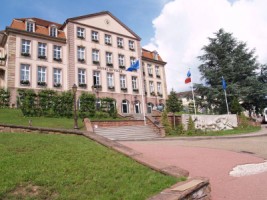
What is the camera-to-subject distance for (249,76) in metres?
35.6

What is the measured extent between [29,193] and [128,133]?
15.3 m

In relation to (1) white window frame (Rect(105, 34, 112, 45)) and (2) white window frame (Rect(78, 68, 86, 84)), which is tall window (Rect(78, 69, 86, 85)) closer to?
(2) white window frame (Rect(78, 68, 86, 84))

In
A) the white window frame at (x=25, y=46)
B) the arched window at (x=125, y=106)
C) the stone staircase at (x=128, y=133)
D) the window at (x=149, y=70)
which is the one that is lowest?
the stone staircase at (x=128, y=133)

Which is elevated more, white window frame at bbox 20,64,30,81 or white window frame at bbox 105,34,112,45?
white window frame at bbox 105,34,112,45

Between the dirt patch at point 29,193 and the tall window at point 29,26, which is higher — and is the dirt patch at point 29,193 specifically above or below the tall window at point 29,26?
below

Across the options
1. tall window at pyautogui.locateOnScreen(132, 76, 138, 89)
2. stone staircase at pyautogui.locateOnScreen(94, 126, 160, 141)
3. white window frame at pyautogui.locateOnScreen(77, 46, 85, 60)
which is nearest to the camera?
stone staircase at pyautogui.locateOnScreen(94, 126, 160, 141)

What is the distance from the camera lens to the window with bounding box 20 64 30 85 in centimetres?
3143

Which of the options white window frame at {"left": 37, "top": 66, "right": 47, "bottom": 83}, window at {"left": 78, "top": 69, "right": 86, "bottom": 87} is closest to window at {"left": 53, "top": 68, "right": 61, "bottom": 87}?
white window frame at {"left": 37, "top": 66, "right": 47, "bottom": 83}

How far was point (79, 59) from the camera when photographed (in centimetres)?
3625

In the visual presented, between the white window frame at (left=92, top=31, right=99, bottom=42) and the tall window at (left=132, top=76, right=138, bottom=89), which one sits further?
the tall window at (left=132, top=76, right=138, bottom=89)

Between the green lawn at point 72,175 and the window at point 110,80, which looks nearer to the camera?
the green lawn at point 72,175

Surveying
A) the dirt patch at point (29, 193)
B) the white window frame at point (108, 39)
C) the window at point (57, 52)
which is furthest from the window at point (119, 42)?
the dirt patch at point (29, 193)

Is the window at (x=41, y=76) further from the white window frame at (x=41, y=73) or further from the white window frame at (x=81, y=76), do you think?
the white window frame at (x=81, y=76)

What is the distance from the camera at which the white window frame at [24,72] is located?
3171cm
